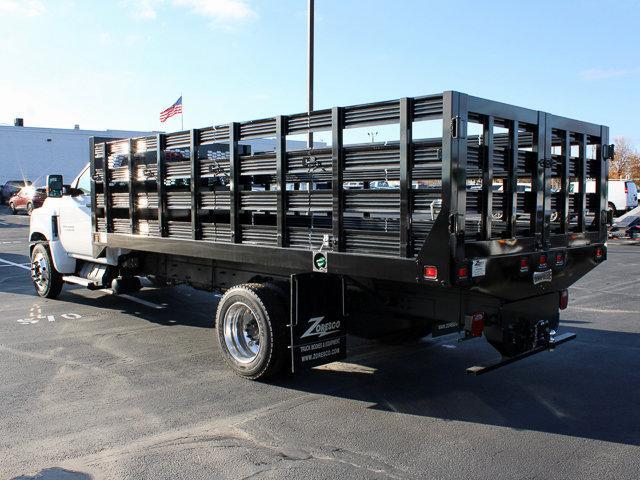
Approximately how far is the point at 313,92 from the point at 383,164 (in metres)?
10.3

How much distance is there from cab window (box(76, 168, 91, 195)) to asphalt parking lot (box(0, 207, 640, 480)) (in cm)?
206

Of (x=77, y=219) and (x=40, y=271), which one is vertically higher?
(x=77, y=219)

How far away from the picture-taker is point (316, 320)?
17.6 ft

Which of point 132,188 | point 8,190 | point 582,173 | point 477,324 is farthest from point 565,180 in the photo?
point 8,190

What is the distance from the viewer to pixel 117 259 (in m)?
8.09

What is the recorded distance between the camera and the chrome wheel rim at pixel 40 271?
32.2ft

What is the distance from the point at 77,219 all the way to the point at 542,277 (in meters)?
6.54

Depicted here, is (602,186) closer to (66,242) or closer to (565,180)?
(565,180)

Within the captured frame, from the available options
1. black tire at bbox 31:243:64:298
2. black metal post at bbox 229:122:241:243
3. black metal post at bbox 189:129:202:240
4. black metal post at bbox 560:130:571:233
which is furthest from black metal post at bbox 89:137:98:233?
black metal post at bbox 560:130:571:233

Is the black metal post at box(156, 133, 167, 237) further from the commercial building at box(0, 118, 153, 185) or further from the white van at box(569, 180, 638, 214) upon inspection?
the commercial building at box(0, 118, 153, 185)

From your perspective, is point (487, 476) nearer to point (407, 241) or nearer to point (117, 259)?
point (407, 241)

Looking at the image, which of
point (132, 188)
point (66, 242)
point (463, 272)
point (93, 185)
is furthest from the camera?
point (66, 242)

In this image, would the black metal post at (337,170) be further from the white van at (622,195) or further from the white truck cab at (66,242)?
the white van at (622,195)

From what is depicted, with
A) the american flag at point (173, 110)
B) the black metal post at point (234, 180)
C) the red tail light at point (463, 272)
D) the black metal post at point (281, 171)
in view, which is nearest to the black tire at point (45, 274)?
the black metal post at point (234, 180)
